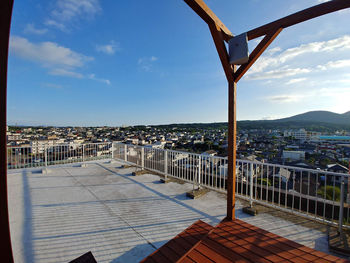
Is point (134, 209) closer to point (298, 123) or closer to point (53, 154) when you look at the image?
point (53, 154)

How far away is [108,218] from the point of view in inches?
116

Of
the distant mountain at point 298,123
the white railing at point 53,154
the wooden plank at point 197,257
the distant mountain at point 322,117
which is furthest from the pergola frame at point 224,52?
the distant mountain at point 322,117

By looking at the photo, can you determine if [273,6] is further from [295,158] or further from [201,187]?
[295,158]

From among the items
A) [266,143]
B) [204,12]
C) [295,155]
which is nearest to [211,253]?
[204,12]

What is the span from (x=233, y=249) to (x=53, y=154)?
856 cm

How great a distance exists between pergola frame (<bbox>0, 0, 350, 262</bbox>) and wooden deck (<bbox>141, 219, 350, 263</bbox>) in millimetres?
599

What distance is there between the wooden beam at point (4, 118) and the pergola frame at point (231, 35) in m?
1.89

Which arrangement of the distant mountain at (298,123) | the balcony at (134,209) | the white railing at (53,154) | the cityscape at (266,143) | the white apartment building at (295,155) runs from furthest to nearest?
the distant mountain at (298,123) < the white apartment building at (295,155) < the cityscape at (266,143) < the white railing at (53,154) < the balcony at (134,209)

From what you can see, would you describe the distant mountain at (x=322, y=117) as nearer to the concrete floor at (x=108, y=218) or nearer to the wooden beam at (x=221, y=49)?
the concrete floor at (x=108, y=218)

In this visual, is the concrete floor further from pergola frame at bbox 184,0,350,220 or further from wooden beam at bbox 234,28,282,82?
wooden beam at bbox 234,28,282,82

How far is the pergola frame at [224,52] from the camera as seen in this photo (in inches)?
34.1

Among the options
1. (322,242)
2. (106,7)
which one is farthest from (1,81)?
(106,7)

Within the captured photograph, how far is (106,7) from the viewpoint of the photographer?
586 cm

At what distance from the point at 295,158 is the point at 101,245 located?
70.6ft
